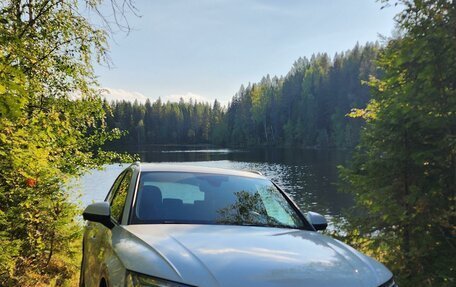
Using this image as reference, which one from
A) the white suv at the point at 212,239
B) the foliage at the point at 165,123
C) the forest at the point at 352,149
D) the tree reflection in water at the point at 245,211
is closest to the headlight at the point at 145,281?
the white suv at the point at 212,239

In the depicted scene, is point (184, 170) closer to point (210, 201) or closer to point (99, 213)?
point (210, 201)

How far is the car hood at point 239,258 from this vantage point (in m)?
2.47

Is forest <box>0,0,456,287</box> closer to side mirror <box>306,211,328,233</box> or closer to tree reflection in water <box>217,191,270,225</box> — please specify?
tree reflection in water <box>217,191,270,225</box>

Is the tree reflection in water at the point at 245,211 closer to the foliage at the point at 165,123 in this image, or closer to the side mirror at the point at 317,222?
the side mirror at the point at 317,222

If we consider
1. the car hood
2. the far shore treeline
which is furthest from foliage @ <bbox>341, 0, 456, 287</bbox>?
the far shore treeline

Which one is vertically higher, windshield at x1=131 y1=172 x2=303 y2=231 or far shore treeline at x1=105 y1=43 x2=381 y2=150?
far shore treeline at x1=105 y1=43 x2=381 y2=150

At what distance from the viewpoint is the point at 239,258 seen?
268 cm

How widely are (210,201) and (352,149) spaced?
4825 millimetres

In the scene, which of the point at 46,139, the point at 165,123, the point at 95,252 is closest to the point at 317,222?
the point at 95,252

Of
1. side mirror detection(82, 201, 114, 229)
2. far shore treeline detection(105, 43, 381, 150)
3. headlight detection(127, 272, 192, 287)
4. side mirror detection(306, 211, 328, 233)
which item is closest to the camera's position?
headlight detection(127, 272, 192, 287)

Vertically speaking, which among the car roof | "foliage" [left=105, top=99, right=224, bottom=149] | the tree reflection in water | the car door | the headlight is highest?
"foliage" [left=105, top=99, right=224, bottom=149]

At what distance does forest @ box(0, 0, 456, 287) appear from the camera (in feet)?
19.2

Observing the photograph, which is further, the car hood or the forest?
the forest

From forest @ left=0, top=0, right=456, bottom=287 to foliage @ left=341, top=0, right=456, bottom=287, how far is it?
0.06 feet
